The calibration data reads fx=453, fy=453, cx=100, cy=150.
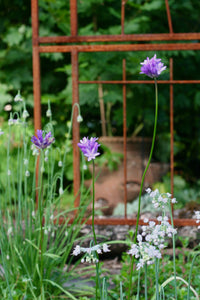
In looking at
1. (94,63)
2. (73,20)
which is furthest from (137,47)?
(94,63)

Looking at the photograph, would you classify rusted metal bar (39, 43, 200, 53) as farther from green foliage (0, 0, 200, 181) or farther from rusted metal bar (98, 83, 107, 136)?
rusted metal bar (98, 83, 107, 136)

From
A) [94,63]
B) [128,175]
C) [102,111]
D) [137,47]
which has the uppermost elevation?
[94,63]

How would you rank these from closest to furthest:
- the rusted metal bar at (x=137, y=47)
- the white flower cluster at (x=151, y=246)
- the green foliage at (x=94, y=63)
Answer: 1. the white flower cluster at (x=151, y=246)
2. the rusted metal bar at (x=137, y=47)
3. the green foliage at (x=94, y=63)

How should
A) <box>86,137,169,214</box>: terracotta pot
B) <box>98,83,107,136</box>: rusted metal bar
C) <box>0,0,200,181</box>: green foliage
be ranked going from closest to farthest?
<box>86,137,169,214</box>: terracotta pot
<box>0,0,200,181</box>: green foliage
<box>98,83,107,136</box>: rusted metal bar

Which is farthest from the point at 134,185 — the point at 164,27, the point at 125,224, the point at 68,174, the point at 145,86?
the point at 164,27

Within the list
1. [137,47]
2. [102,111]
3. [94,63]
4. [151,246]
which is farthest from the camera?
[102,111]

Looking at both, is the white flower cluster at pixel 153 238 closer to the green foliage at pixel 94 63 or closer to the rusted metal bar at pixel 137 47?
the rusted metal bar at pixel 137 47

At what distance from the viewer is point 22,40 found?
4.65 metres

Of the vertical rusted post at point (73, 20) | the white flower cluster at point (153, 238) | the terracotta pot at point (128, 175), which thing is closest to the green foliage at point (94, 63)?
the terracotta pot at point (128, 175)

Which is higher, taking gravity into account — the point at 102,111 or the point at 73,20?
the point at 73,20

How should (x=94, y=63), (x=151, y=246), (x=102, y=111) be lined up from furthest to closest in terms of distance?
1. (x=102, y=111)
2. (x=94, y=63)
3. (x=151, y=246)

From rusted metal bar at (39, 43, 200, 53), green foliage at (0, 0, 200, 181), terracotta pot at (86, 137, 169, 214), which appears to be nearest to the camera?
rusted metal bar at (39, 43, 200, 53)

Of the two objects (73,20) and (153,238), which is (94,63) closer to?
(73,20)

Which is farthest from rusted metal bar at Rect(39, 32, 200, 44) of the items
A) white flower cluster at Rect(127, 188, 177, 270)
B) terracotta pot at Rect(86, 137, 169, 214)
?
white flower cluster at Rect(127, 188, 177, 270)
